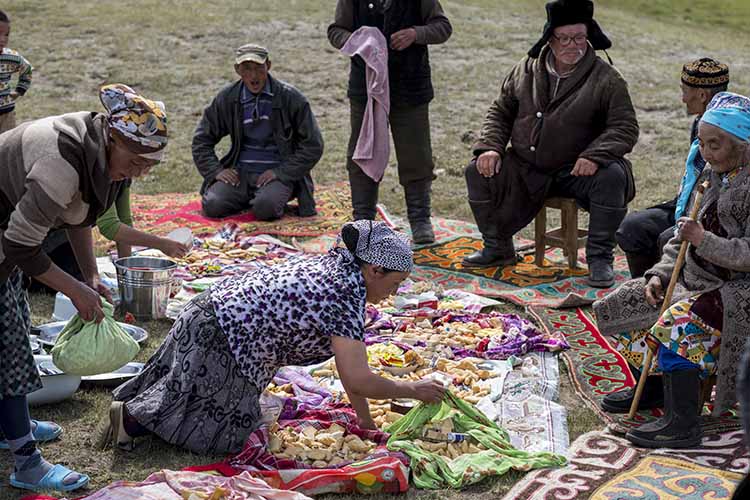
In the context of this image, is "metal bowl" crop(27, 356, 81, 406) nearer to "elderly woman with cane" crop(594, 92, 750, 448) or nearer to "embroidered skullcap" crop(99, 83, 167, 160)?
"embroidered skullcap" crop(99, 83, 167, 160)

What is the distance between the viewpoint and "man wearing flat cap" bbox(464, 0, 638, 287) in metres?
6.66

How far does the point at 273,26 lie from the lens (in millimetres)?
16984

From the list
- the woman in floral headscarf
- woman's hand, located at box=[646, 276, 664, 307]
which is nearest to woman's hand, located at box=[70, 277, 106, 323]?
the woman in floral headscarf

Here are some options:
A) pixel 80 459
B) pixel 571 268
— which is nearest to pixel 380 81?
pixel 571 268

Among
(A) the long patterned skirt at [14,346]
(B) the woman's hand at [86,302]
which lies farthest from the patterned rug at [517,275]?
(A) the long patterned skirt at [14,346]

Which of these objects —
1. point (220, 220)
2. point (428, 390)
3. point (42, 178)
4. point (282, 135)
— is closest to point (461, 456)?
point (428, 390)

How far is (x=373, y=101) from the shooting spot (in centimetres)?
760

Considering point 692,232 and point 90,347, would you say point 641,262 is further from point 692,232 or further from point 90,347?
point 90,347

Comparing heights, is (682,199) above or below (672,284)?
above

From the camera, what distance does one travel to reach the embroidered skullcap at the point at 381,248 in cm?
393

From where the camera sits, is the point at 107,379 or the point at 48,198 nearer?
the point at 48,198

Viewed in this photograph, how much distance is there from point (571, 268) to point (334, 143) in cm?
468

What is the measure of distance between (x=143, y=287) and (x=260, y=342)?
6.52ft

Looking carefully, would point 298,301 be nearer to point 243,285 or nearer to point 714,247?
point 243,285
